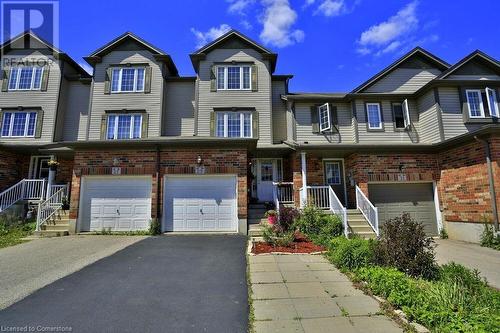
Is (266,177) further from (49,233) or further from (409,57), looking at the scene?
(409,57)

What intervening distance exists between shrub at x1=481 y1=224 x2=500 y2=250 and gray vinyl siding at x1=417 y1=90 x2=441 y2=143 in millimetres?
4684

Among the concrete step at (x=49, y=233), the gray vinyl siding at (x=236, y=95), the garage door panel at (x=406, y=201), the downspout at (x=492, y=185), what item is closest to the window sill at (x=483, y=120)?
the downspout at (x=492, y=185)

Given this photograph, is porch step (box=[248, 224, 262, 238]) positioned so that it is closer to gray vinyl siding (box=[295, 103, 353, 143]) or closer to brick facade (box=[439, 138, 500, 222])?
gray vinyl siding (box=[295, 103, 353, 143])

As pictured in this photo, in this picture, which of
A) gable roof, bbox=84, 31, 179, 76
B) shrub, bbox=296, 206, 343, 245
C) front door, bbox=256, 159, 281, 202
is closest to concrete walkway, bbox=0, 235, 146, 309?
shrub, bbox=296, 206, 343, 245

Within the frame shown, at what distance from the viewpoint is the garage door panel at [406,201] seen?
11.9 metres

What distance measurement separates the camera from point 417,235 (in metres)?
5.43

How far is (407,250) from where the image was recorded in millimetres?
5363

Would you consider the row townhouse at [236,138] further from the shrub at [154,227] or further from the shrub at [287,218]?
the shrub at [287,218]

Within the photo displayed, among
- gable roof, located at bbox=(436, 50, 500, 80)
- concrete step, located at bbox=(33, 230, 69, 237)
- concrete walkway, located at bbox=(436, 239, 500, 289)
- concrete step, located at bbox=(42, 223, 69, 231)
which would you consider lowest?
concrete walkway, located at bbox=(436, 239, 500, 289)

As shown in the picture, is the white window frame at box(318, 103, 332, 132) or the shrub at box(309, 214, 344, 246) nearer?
the shrub at box(309, 214, 344, 246)

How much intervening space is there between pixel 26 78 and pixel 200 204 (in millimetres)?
14344

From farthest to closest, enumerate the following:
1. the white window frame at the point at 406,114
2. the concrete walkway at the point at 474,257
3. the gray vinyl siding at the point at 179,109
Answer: the gray vinyl siding at the point at 179,109 < the white window frame at the point at 406,114 < the concrete walkway at the point at 474,257

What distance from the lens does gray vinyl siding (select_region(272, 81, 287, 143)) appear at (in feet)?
50.1

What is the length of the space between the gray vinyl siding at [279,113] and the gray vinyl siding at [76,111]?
11259 mm
